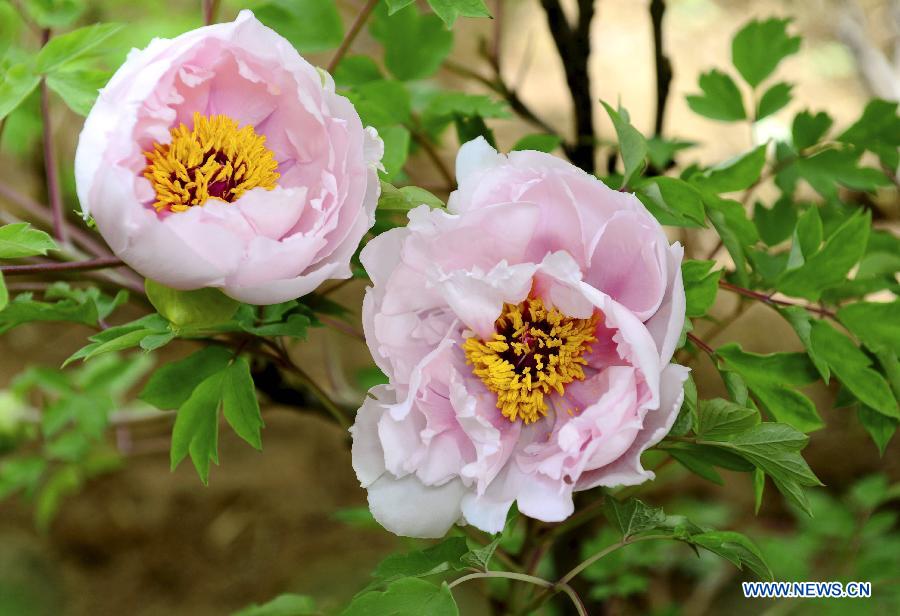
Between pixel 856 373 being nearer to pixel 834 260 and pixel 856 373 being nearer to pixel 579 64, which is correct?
pixel 834 260

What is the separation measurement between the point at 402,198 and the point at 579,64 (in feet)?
1.17

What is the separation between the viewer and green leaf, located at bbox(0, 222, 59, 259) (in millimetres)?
446

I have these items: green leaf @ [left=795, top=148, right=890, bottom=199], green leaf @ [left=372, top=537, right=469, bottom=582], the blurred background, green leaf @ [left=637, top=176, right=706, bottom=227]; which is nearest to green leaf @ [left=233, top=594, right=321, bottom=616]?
green leaf @ [left=372, top=537, right=469, bottom=582]

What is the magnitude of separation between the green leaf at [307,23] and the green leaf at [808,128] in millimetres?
356

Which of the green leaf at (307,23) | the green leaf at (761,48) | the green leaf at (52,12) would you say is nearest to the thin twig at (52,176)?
the green leaf at (52,12)

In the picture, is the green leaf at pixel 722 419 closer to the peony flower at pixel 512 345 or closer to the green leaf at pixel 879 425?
the peony flower at pixel 512 345

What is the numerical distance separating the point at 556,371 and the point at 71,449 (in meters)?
0.76

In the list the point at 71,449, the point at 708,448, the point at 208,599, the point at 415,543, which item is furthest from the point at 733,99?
the point at 208,599

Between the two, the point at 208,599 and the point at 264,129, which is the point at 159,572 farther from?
the point at 264,129

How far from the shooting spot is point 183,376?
21.0 inches

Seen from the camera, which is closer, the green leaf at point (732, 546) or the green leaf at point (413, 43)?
the green leaf at point (732, 546)

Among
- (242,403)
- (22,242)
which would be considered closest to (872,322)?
(242,403)

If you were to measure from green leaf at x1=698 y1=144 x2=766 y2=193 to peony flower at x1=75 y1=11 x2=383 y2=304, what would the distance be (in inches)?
8.1

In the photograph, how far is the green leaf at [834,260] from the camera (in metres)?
0.51
